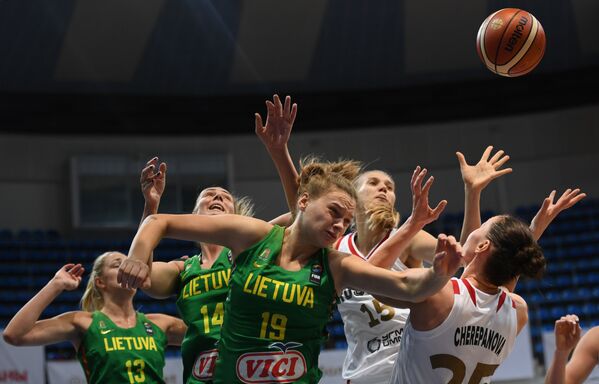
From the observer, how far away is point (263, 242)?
3.51 m

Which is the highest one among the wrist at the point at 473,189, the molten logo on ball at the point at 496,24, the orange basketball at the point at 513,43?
the molten logo on ball at the point at 496,24

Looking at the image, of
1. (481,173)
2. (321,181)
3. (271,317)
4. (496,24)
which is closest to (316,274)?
(271,317)

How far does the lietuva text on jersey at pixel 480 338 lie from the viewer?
3227mm

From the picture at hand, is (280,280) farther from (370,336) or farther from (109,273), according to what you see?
(109,273)

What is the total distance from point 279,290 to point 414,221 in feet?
2.34

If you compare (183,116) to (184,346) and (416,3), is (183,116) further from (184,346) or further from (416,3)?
(184,346)

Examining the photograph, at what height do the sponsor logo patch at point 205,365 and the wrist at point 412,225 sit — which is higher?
the wrist at point 412,225

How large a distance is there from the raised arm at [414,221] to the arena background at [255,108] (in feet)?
37.7

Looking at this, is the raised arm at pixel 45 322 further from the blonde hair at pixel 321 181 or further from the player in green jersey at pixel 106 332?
the blonde hair at pixel 321 181

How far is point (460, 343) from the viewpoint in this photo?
3234 millimetres

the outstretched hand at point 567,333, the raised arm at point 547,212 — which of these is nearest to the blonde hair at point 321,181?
the outstretched hand at point 567,333

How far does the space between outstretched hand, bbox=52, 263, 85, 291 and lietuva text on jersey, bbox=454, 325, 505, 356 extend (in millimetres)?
2587

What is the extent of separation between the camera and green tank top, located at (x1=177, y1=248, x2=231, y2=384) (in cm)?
415

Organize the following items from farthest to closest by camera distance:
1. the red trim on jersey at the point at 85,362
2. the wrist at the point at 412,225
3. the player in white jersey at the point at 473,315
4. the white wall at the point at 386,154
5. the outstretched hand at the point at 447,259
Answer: the white wall at the point at 386,154, the red trim on jersey at the point at 85,362, the wrist at the point at 412,225, the player in white jersey at the point at 473,315, the outstretched hand at the point at 447,259
